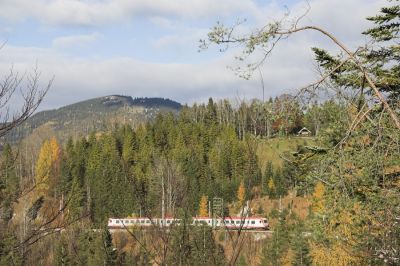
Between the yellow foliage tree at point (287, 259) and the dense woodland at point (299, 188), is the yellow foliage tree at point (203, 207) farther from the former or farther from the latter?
the yellow foliage tree at point (287, 259)

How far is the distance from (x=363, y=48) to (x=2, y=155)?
4962 mm

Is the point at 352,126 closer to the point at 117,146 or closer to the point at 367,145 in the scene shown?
the point at 367,145

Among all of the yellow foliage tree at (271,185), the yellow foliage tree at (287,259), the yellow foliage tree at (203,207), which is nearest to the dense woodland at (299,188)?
the yellow foliage tree at (287,259)

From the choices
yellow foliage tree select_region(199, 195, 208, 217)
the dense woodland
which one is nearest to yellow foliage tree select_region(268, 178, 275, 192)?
yellow foliage tree select_region(199, 195, 208, 217)

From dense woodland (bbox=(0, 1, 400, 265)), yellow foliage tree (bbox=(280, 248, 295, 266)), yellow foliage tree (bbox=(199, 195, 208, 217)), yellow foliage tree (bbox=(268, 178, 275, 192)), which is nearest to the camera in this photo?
dense woodland (bbox=(0, 1, 400, 265))

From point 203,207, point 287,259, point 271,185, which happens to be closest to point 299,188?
point 287,259

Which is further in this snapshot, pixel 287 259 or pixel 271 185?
pixel 271 185

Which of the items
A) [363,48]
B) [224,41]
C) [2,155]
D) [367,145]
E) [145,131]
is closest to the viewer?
[363,48]

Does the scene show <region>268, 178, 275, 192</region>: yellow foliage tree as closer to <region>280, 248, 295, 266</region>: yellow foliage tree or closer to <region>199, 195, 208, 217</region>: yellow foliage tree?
<region>199, 195, 208, 217</region>: yellow foliage tree

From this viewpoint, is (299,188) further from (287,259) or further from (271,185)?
(271,185)

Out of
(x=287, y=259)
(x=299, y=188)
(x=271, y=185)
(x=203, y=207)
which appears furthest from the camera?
(x=271, y=185)

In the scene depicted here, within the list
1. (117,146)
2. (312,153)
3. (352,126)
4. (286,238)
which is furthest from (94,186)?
(352,126)

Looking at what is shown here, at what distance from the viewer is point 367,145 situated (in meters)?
5.09

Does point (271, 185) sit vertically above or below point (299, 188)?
below
